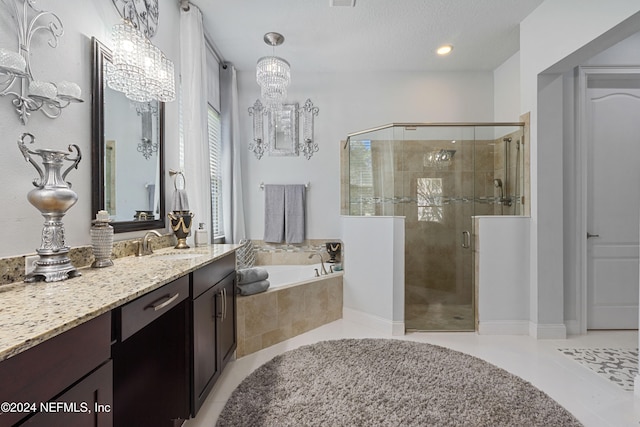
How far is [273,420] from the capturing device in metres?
1.42

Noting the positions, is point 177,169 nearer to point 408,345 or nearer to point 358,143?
point 358,143

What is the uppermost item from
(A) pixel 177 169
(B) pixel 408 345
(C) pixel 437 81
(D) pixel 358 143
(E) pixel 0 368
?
(C) pixel 437 81

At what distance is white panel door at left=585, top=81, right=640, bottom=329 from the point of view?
250 centimetres

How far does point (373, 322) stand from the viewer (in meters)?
2.59

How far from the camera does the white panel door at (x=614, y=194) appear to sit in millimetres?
2498

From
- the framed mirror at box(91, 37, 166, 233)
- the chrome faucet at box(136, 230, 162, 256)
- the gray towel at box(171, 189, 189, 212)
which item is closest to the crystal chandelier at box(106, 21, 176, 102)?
the framed mirror at box(91, 37, 166, 233)

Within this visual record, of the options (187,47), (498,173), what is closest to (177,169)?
(187,47)

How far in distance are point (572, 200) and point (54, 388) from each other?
3441mm

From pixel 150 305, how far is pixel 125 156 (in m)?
1.04

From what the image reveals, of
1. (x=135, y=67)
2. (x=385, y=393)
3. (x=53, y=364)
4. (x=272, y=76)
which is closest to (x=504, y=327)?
(x=385, y=393)

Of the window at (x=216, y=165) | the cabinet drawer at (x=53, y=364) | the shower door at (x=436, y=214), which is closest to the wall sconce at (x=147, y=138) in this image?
the window at (x=216, y=165)

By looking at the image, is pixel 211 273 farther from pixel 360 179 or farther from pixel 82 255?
pixel 360 179

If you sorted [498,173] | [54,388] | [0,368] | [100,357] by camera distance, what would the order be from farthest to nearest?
[498,173], [100,357], [54,388], [0,368]

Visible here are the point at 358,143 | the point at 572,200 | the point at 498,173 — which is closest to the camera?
the point at 572,200
